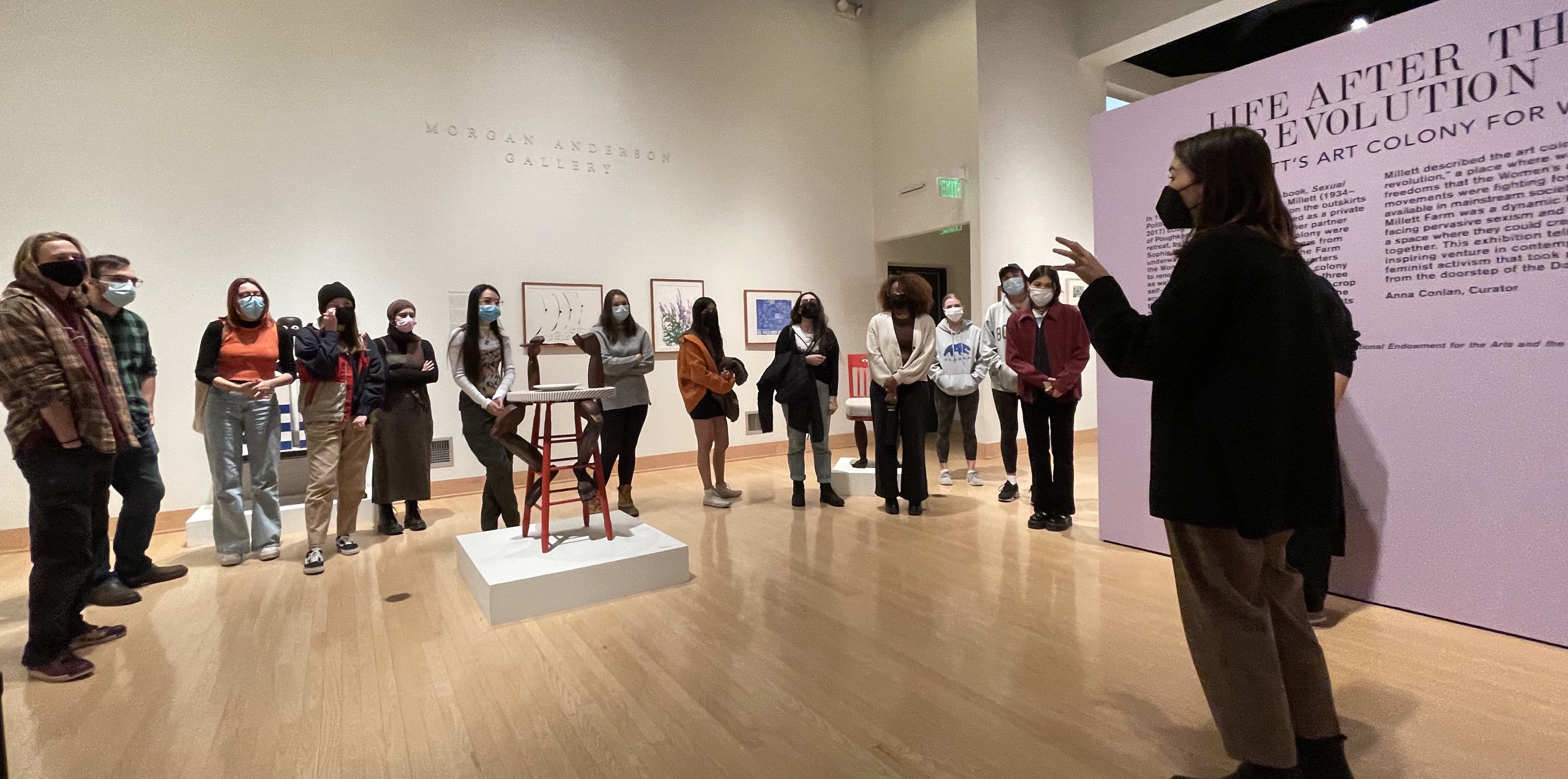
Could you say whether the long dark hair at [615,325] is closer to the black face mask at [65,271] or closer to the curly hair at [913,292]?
the curly hair at [913,292]

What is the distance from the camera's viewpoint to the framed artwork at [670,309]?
7539 mm

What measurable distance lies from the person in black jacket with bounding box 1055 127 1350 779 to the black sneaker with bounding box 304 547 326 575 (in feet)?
14.1

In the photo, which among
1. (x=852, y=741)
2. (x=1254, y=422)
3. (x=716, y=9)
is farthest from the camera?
(x=716, y=9)

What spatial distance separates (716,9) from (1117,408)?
20.1ft

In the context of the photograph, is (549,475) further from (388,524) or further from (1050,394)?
(1050,394)

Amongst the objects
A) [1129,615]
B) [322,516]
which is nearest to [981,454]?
[1129,615]

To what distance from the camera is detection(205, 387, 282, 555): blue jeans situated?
434 centimetres

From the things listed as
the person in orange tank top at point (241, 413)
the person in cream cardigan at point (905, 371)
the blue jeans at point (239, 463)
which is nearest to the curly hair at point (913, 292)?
the person in cream cardigan at point (905, 371)

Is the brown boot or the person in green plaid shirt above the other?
the person in green plaid shirt

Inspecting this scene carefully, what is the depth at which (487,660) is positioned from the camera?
9.67 ft

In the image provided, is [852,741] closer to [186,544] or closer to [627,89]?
[186,544]

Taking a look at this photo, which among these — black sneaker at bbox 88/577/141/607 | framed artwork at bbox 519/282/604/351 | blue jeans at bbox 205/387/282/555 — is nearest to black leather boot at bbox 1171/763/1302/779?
black sneaker at bbox 88/577/141/607

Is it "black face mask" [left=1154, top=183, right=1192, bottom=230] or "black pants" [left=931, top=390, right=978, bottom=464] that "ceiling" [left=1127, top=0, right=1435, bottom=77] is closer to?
"black pants" [left=931, top=390, right=978, bottom=464]

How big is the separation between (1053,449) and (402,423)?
4.31 meters
